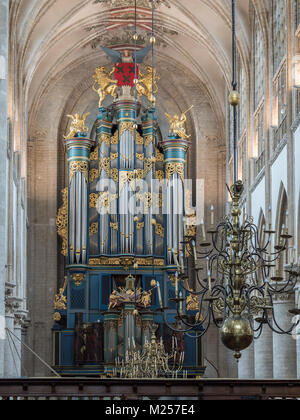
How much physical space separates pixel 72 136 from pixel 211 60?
5408 millimetres

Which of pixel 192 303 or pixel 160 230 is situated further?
pixel 160 230

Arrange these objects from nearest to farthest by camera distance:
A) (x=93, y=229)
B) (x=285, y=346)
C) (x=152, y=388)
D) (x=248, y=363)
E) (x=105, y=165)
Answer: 1. (x=152, y=388)
2. (x=285, y=346)
3. (x=248, y=363)
4. (x=93, y=229)
5. (x=105, y=165)

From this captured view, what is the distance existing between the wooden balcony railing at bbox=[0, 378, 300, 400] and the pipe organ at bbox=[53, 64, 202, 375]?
13758 millimetres

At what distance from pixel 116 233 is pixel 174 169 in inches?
115

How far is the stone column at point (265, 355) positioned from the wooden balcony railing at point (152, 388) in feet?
30.4

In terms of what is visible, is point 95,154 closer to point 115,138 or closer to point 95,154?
point 95,154

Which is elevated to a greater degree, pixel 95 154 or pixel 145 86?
pixel 145 86

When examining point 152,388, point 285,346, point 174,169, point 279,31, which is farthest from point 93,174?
point 152,388

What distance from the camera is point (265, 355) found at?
24.4 metres

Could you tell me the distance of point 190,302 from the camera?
30.0m

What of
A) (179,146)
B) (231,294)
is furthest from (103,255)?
(231,294)

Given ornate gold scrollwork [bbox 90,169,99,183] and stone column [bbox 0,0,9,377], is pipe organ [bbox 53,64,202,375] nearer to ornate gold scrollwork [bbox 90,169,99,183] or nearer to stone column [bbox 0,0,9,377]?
ornate gold scrollwork [bbox 90,169,99,183]
